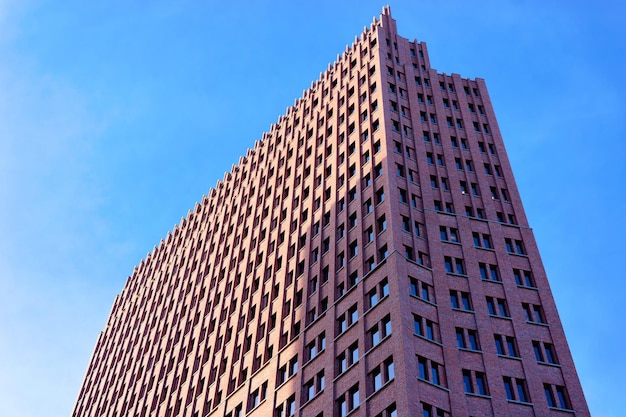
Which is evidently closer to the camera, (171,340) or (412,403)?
(412,403)

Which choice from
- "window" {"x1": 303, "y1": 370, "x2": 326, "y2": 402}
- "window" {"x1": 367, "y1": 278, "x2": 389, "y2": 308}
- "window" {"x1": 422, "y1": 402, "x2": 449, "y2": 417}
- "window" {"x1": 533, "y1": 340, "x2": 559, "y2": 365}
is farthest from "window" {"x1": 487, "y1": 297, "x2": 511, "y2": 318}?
"window" {"x1": 303, "y1": 370, "x2": 326, "y2": 402}

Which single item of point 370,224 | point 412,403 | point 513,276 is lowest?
point 412,403

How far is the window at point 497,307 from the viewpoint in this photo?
5476cm

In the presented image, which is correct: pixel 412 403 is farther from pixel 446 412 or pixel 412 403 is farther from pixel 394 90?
pixel 394 90

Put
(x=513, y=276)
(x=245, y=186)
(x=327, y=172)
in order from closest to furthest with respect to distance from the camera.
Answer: (x=513, y=276)
(x=327, y=172)
(x=245, y=186)

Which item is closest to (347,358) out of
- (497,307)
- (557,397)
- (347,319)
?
(347,319)

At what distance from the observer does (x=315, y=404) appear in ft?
172

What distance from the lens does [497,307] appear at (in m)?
55.2

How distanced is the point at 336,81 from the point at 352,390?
46.9 meters

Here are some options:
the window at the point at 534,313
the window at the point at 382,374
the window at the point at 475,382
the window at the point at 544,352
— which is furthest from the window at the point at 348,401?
the window at the point at 534,313

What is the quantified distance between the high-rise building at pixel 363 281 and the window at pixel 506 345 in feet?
0.53

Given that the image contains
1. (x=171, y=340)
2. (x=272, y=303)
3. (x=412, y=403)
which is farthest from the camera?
(x=171, y=340)

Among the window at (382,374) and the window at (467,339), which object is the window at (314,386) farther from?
the window at (467,339)

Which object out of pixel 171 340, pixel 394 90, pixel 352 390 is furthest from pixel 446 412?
pixel 171 340
